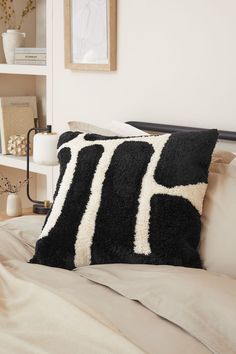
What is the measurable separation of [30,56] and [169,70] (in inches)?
35.7

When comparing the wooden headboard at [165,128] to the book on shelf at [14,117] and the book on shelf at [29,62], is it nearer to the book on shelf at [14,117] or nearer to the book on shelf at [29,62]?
the book on shelf at [29,62]

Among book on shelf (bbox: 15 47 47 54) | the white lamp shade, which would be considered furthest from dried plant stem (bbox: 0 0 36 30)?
the white lamp shade

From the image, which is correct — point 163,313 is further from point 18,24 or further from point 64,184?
point 18,24

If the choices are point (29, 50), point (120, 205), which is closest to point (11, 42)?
point (29, 50)

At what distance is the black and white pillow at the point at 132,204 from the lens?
150cm

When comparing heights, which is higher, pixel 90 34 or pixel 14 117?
pixel 90 34

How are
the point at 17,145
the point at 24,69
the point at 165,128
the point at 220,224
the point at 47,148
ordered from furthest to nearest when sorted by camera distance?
the point at 17,145 < the point at 24,69 < the point at 47,148 < the point at 165,128 < the point at 220,224

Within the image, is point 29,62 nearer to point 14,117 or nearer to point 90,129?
point 14,117

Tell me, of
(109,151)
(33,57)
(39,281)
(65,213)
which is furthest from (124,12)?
(39,281)

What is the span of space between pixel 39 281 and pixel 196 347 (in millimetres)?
432

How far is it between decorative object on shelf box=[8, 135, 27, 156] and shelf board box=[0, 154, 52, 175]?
0.04 m

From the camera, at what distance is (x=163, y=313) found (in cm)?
121

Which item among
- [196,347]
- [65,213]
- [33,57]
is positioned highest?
[33,57]

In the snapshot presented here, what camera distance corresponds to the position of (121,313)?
121 centimetres
